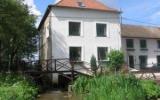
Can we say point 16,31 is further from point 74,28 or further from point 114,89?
point 114,89

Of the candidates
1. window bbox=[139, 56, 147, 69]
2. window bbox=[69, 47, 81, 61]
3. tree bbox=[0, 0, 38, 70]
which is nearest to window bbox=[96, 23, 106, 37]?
window bbox=[69, 47, 81, 61]

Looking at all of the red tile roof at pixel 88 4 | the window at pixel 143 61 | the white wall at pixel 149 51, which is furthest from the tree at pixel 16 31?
the window at pixel 143 61

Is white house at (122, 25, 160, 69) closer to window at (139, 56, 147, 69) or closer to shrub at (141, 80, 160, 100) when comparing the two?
window at (139, 56, 147, 69)

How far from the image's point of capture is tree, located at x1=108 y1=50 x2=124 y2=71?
1173 inches

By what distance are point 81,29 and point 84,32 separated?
0.45m

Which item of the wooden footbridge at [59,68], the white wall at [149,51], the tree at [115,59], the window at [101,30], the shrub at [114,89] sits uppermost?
the window at [101,30]

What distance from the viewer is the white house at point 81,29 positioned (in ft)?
97.9

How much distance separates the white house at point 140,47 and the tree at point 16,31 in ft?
36.0

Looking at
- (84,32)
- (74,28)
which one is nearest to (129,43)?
(84,32)

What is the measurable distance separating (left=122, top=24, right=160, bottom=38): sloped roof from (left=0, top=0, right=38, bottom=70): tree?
11516 mm

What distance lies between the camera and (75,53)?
100 ft

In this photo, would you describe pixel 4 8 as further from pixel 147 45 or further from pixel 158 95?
pixel 147 45

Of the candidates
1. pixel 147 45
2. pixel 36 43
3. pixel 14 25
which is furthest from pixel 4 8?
pixel 147 45

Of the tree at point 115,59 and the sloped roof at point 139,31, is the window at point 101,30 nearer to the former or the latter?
A: the tree at point 115,59
